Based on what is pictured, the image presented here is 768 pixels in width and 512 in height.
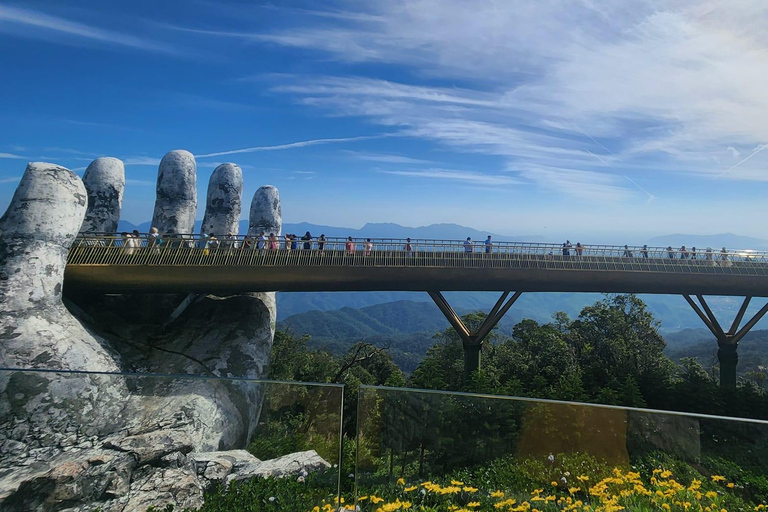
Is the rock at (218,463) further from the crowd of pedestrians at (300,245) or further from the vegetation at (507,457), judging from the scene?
the crowd of pedestrians at (300,245)

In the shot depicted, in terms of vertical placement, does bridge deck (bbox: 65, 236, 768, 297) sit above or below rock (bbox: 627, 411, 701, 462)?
above

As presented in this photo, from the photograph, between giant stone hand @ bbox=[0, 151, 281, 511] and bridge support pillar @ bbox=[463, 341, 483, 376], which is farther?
bridge support pillar @ bbox=[463, 341, 483, 376]

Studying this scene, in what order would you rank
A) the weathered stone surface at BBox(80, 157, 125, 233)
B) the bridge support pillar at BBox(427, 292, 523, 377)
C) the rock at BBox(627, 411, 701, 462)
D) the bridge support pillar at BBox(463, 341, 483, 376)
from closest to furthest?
the rock at BBox(627, 411, 701, 462), the weathered stone surface at BBox(80, 157, 125, 233), the bridge support pillar at BBox(427, 292, 523, 377), the bridge support pillar at BBox(463, 341, 483, 376)

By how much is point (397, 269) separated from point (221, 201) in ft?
36.4

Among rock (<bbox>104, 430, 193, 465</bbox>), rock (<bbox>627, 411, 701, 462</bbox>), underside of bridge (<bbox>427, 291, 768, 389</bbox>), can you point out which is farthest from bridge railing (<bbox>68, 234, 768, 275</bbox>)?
rock (<bbox>627, 411, 701, 462</bbox>)

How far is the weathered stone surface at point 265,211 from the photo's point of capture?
28812 millimetres

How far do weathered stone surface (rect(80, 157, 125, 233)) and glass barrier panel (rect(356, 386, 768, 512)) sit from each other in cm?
2138

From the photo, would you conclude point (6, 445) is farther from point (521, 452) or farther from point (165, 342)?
point (165, 342)

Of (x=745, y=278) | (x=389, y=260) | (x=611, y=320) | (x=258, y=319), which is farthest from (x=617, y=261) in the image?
(x=258, y=319)

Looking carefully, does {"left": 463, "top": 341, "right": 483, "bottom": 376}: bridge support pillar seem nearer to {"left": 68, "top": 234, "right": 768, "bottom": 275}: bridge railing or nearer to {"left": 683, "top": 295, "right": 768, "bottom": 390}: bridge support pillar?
{"left": 68, "top": 234, "right": 768, "bottom": 275}: bridge railing

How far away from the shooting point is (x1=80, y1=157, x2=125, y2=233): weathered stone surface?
22484 millimetres

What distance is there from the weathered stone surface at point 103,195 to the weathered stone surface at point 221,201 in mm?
4198

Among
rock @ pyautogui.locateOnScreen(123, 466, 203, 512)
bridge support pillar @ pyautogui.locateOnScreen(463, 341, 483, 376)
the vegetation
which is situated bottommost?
bridge support pillar @ pyautogui.locateOnScreen(463, 341, 483, 376)

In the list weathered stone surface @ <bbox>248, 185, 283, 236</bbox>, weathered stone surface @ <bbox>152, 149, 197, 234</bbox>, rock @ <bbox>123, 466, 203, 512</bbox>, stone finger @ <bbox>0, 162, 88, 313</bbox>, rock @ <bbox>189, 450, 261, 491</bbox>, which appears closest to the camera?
rock @ <bbox>123, 466, 203, 512</bbox>
